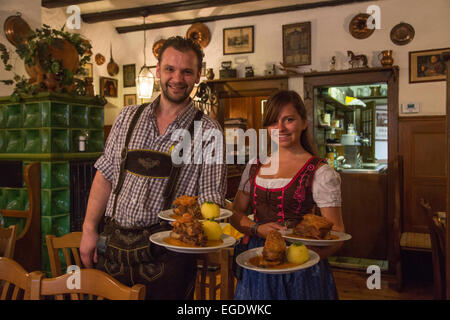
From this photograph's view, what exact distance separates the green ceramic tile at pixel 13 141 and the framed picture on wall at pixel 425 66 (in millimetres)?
4422

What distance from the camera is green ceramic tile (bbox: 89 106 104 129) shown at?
11.8ft

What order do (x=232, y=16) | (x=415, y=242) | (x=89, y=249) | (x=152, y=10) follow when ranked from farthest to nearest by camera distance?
(x=232, y=16) → (x=152, y=10) → (x=415, y=242) → (x=89, y=249)

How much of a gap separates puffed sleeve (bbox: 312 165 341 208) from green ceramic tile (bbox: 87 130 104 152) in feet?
8.40

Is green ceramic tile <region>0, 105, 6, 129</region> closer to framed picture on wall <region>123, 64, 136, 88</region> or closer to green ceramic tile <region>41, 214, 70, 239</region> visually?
green ceramic tile <region>41, 214, 70, 239</region>

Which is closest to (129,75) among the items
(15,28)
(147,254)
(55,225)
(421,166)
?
(15,28)

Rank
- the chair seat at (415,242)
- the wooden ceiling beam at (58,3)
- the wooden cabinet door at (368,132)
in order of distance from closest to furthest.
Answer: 1. the chair seat at (415,242)
2. the wooden ceiling beam at (58,3)
3. the wooden cabinet door at (368,132)

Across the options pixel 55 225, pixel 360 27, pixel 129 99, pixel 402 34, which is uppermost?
pixel 360 27

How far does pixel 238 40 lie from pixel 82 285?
502 centimetres

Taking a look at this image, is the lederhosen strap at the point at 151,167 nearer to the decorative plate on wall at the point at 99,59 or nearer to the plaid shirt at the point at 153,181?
the plaid shirt at the point at 153,181

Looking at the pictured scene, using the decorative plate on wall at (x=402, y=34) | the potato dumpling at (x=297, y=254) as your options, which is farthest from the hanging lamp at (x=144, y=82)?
the potato dumpling at (x=297, y=254)

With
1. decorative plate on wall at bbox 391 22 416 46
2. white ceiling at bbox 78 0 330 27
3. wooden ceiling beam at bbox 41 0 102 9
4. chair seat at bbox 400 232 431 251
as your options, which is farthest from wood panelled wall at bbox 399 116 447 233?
wooden ceiling beam at bbox 41 0 102 9

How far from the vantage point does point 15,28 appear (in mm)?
3854

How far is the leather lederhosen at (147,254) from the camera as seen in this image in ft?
5.31

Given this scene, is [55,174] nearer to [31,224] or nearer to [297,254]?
[31,224]
